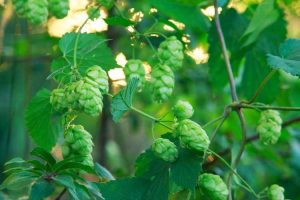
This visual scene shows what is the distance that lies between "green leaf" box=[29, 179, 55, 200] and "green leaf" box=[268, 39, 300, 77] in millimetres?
411

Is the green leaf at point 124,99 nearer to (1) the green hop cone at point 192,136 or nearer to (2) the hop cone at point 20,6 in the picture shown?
(1) the green hop cone at point 192,136

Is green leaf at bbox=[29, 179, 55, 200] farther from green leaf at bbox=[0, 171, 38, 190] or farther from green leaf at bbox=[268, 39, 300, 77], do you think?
green leaf at bbox=[268, 39, 300, 77]

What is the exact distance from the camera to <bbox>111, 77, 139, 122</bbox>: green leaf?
3.51 feet

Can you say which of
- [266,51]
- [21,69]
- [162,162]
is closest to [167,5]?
[266,51]

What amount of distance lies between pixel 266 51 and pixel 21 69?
1.07m

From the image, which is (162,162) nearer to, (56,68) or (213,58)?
(56,68)

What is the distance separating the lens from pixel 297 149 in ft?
7.99

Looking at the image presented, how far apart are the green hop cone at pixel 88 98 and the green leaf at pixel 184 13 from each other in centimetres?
44

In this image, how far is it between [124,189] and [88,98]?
25 cm

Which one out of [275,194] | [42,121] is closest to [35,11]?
[42,121]

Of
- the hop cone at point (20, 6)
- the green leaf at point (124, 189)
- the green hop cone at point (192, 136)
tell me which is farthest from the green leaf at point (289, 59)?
the hop cone at point (20, 6)

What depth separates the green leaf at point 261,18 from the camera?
137 cm

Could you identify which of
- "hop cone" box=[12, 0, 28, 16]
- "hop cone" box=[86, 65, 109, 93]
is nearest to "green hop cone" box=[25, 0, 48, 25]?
"hop cone" box=[12, 0, 28, 16]

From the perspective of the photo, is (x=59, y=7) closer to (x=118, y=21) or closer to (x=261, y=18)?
(x=118, y=21)
